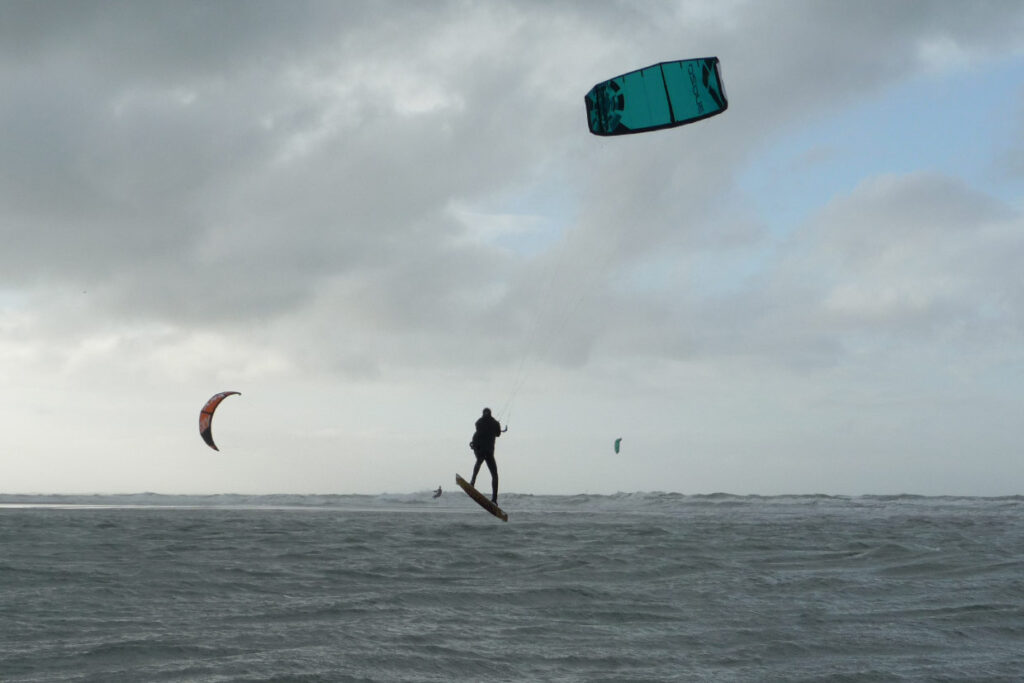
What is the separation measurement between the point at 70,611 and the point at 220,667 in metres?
3.00

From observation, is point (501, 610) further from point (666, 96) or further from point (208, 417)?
point (208, 417)

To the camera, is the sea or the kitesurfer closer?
the sea

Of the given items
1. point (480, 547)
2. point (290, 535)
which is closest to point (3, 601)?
point (480, 547)

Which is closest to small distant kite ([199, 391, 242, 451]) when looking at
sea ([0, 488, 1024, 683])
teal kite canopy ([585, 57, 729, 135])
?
sea ([0, 488, 1024, 683])

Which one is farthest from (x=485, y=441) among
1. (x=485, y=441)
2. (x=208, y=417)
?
(x=208, y=417)

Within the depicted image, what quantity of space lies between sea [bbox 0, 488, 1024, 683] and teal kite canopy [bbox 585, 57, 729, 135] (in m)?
6.37

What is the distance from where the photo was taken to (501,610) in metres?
9.17

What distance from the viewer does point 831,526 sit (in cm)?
2395

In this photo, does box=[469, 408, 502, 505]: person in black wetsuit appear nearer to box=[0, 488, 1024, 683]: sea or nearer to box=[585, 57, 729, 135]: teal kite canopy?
box=[0, 488, 1024, 683]: sea

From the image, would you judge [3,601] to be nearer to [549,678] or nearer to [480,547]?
[549,678]

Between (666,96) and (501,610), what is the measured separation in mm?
7865

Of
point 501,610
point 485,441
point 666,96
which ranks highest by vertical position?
point 666,96

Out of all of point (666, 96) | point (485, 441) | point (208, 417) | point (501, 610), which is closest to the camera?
point (501, 610)

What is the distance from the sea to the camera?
267 inches
